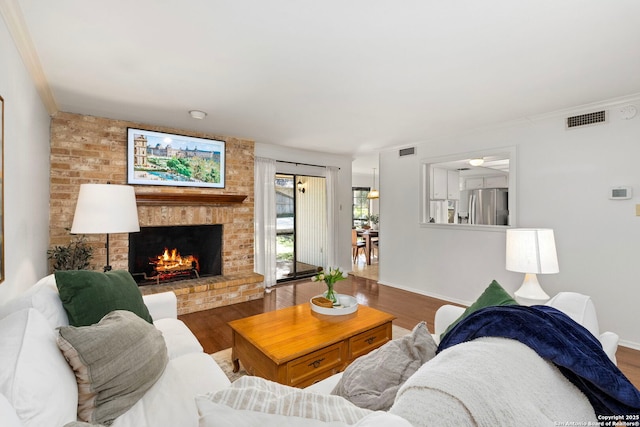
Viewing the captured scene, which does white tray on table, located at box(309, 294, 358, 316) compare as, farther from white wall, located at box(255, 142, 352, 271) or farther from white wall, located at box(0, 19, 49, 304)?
white wall, located at box(255, 142, 352, 271)

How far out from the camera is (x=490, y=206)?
14.6ft

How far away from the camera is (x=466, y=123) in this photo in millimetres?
3725

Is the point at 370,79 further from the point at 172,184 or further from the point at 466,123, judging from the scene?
the point at 172,184

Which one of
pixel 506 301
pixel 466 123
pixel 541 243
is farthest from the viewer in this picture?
pixel 466 123

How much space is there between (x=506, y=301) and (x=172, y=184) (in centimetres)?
391

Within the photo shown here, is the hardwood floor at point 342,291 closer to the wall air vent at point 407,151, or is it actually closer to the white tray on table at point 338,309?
the white tray on table at point 338,309

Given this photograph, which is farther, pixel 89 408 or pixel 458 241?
pixel 458 241

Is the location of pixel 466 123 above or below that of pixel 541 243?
above

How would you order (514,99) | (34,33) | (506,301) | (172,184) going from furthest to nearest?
(172,184) → (514,99) → (34,33) → (506,301)

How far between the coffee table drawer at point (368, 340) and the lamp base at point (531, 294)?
106 cm

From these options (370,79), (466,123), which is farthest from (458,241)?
(370,79)

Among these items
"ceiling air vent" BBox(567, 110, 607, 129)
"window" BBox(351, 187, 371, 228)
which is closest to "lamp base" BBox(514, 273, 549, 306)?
"ceiling air vent" BBox(567, 110, 607, 129)

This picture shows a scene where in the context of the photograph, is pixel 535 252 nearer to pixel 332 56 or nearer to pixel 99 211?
pixel 332 56

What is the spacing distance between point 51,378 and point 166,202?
10.5ft
